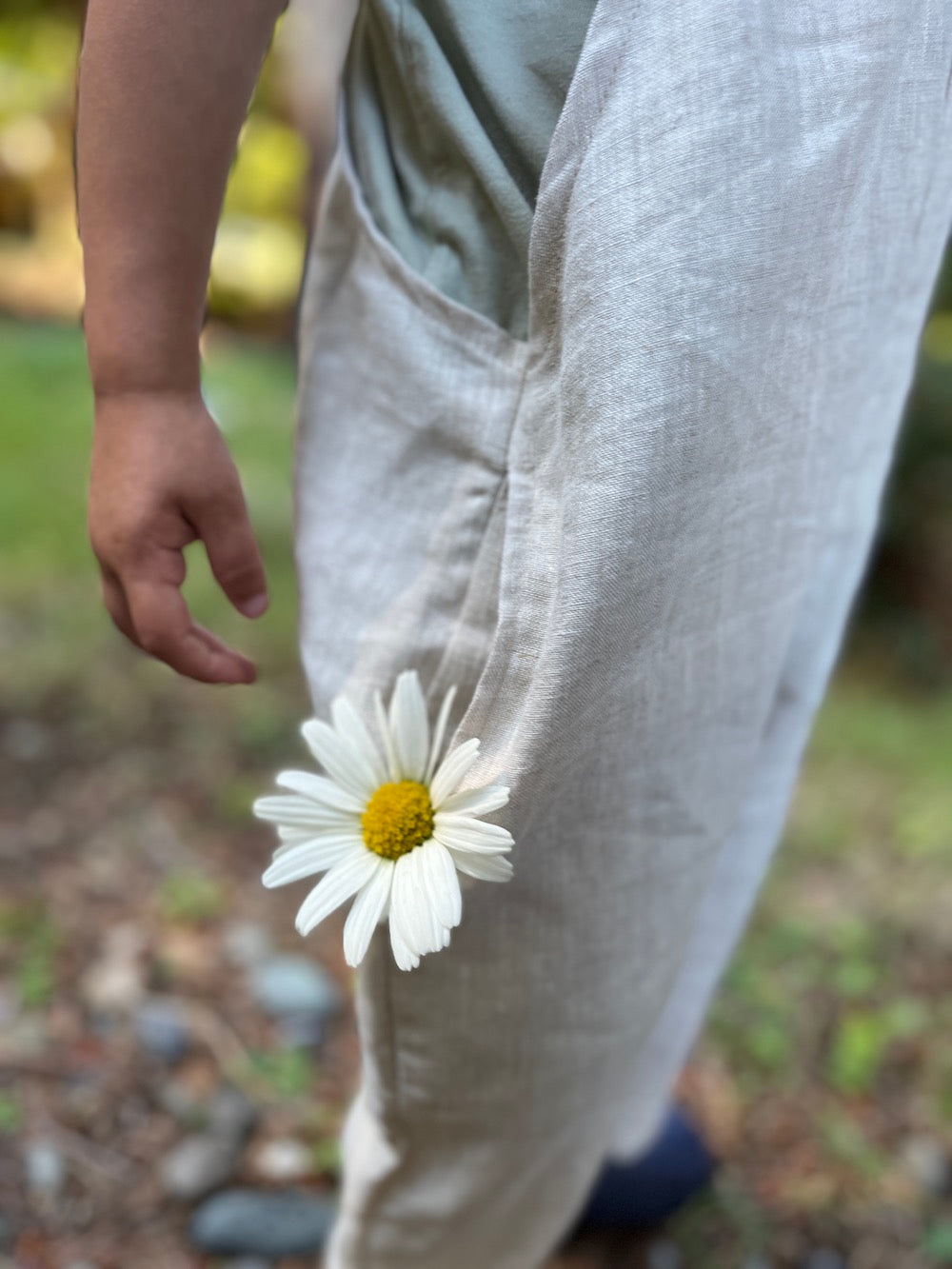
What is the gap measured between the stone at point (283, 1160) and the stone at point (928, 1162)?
714mm

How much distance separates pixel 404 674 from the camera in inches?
24.1

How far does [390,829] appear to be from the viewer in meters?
0.60

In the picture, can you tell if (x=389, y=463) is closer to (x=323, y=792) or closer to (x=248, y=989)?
(x=323, y=792)

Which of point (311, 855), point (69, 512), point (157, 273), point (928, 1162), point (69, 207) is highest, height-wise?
point (157, 273)

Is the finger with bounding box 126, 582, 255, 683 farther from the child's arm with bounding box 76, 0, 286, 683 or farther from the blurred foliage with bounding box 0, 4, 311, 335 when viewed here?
the blurred foliage with bounding box 0, 4, 311, 335

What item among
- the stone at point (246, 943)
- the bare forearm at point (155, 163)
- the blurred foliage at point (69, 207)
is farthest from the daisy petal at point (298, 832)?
the blurred foliage at point (69, 207)

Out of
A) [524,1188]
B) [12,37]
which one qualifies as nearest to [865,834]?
[524,1188]

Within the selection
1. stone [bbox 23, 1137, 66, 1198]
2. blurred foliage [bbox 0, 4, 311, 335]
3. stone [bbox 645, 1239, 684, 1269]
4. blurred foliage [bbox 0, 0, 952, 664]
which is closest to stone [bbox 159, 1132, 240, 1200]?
stone [bbox 23, 1137, 66, 1198]

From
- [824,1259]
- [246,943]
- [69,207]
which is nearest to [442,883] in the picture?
[824,1259]

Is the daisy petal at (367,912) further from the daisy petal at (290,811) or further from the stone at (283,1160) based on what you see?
the stone at (283,1160)

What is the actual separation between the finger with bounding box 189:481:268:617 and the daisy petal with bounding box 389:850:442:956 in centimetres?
21

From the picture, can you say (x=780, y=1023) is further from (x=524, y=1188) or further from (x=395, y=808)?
(x=395, y=808)

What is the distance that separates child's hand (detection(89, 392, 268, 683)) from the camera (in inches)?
25.1

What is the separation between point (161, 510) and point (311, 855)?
20cm
